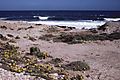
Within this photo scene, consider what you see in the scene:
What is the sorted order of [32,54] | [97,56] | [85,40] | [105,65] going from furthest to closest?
[85,40], [97,56], [32,54], [105,65]

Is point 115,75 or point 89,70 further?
point 89,70

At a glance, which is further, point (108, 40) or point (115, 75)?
point (108, 40)

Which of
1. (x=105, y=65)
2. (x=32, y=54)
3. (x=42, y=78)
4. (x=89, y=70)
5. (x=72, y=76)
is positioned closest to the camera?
(x=42, y=78)

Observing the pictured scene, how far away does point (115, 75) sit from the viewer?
6793mm

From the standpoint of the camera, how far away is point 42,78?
18.1 ft

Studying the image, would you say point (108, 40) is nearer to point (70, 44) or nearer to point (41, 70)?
point (70, 44)

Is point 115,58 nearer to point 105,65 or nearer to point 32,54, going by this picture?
point 105,65

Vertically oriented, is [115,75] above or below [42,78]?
below

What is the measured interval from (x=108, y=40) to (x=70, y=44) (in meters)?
3.63

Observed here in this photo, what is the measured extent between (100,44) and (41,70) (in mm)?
7725

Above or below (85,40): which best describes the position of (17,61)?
above

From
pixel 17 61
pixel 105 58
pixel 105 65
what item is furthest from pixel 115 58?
pixel 17 61

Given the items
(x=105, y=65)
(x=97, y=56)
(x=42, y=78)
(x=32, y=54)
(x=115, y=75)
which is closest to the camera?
(x=42, y=78)

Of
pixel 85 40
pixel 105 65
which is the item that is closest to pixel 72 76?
pixel 105 65
